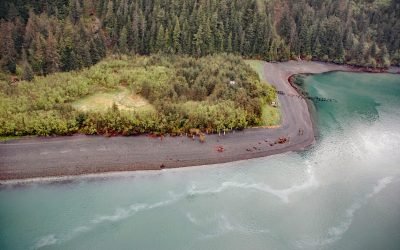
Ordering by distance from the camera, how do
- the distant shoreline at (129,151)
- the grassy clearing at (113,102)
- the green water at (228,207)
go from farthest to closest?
A: the grassy clearing at (113,102), the distant shoreline at (129,151), the green water at (228,207)

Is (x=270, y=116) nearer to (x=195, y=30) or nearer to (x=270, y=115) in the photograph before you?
(x=270, y=115)

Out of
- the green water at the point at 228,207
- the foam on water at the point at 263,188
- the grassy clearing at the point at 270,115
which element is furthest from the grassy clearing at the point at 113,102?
the foam on water at the point at 263,188

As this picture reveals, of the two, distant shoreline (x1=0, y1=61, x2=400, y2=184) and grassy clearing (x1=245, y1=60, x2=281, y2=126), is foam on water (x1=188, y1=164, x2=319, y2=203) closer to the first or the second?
distant shoreline (x1=0, y1=61, x2=400, y2=184)

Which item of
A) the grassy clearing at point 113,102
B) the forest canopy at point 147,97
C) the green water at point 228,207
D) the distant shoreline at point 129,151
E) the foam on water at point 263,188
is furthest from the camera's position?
the grassy clearing at point 113,102

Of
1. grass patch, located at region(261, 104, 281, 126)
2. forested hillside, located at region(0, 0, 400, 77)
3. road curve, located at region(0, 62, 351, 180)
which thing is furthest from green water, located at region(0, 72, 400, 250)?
forested hillside, located at region(0, 0, 400, 77)

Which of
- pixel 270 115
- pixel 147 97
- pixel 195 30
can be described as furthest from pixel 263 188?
pixel 195 30

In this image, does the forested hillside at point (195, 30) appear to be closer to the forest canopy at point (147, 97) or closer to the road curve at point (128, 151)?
the forest canopy at point (147, 97)
